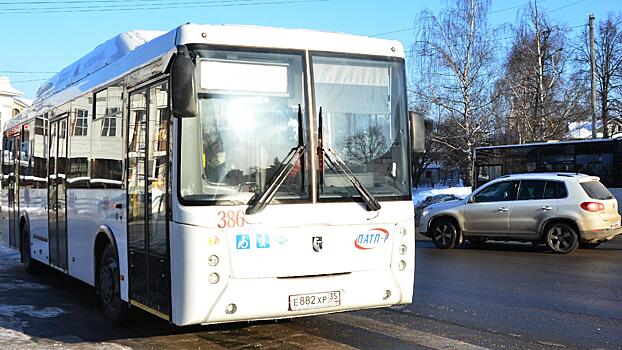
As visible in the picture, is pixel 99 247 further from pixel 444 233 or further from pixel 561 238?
pixel 561 238

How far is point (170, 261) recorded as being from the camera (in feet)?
21.5

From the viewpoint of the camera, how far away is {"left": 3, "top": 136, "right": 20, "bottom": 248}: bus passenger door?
13.9m

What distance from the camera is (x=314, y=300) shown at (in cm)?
660

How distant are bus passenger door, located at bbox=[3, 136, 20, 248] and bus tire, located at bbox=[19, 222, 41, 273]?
1.59 feet

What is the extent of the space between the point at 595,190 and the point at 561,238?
123cm

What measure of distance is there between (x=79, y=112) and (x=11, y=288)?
361 centimetres

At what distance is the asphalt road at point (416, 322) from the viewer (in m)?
7.25

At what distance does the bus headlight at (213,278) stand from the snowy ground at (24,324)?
56.8 inches

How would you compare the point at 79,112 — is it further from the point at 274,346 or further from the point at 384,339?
the point at 384,339

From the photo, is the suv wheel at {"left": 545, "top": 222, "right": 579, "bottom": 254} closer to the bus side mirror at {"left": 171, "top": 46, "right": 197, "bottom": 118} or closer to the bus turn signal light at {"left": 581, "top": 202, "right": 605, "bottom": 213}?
the bus turn signal light at {"left": 581, "top": 202, "right": 605, "bottom": 213}

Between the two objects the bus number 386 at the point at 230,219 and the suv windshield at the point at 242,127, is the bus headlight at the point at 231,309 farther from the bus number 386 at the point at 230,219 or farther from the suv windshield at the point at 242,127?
the suv windshield at the point at 242,127

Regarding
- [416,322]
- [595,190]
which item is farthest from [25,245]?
[595,190]

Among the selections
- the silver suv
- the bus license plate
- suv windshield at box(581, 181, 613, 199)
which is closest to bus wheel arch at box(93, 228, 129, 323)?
the bus license plate

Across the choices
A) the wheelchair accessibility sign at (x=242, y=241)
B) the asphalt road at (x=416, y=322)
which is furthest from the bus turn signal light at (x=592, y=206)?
the wheelchair accessibility sign at (x=242, y=241)
